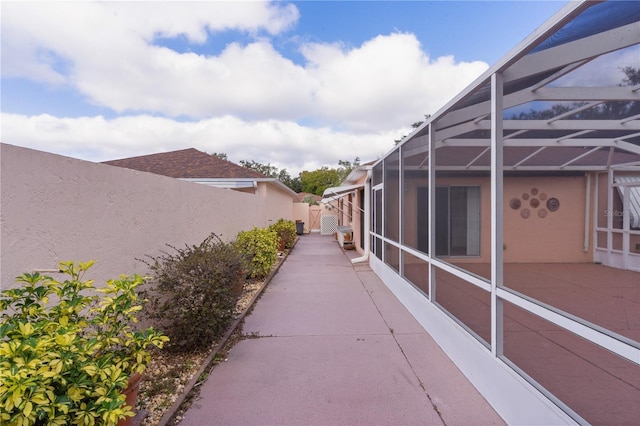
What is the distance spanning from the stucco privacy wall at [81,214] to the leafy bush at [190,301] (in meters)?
0.43

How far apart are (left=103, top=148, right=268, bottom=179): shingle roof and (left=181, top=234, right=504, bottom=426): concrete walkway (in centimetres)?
948

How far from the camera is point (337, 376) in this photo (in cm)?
351

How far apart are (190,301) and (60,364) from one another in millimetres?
2133

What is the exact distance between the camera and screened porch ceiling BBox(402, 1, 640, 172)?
218 centimetres

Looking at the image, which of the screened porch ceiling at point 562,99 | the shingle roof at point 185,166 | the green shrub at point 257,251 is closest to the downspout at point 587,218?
the screened porch ceiling at point 562,99

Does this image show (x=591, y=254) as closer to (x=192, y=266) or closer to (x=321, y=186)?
(x=192, y=266)

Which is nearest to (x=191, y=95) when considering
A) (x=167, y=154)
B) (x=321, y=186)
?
(x=167, y=154)

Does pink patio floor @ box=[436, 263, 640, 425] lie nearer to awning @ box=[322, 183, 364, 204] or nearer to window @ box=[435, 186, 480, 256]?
window @ box=[435, 186, 480, 256]

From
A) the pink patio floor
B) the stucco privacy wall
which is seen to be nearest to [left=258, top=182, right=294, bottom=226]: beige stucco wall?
the stucco privacy wall

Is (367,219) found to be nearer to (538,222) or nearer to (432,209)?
(538,222)

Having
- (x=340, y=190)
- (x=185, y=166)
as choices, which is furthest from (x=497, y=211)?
(x=185, y=166)

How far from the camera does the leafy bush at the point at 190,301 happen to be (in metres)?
3.79

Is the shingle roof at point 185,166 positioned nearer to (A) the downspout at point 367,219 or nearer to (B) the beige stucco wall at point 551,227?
(A) the downspout at point 367,219

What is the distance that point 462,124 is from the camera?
14.3 feet
